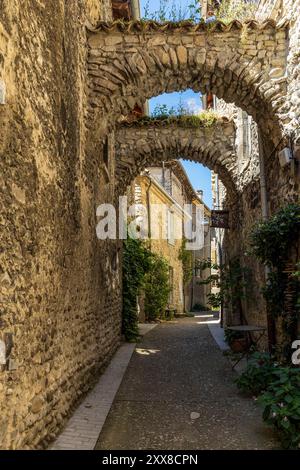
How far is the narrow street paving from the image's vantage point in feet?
11.8

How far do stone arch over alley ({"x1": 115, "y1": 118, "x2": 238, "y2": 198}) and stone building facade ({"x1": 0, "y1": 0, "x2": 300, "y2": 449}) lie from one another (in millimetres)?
2036

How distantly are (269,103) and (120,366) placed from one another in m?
4.54

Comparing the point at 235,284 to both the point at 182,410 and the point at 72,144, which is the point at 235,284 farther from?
the point at 72,144

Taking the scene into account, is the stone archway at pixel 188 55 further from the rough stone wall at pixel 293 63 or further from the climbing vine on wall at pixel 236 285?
the climbing vine on wall at pixel 236 285

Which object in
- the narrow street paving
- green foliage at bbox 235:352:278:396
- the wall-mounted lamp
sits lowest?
the narrow street paving

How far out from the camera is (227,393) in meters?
5.12

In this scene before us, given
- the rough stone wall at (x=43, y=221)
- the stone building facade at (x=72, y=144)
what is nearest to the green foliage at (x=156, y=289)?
the stone building facade at (x=72, y=144)

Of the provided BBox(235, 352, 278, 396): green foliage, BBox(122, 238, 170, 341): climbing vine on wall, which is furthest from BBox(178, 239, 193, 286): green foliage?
BBox(235, 352, 278, 396): green foliage

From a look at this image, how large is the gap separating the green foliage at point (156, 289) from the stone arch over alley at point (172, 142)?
5627mm

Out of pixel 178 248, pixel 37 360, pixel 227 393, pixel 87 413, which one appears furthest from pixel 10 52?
pixel 178 248

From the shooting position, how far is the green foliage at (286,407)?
326 cm

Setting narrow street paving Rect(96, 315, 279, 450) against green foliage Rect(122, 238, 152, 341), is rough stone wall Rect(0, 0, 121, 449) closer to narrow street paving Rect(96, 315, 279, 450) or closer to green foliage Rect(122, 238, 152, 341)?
narrow street paving Rect(96, 315, 279, 450)

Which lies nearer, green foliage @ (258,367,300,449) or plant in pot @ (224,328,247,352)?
green foliage @ (258,367,300,449)

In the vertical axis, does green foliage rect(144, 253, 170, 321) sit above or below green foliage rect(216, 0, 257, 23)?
below
